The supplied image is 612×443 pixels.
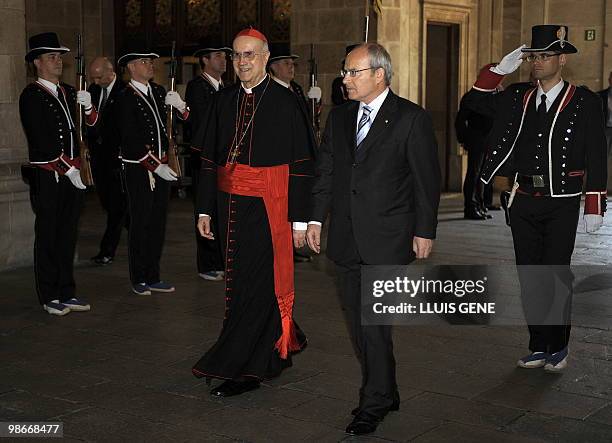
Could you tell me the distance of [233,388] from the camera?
18.5 ft

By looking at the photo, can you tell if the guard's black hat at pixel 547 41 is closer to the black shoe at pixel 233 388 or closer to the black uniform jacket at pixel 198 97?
the black shoe at pixel 233 388

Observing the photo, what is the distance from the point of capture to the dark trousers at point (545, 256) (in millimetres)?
6102

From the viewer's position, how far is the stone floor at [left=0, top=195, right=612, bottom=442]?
5070mm

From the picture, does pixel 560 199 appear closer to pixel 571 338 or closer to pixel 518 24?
pixel 571 338

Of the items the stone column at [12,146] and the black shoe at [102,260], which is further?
the black shoe at [102,260]

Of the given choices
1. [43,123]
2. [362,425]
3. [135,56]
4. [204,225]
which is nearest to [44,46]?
[43,123]

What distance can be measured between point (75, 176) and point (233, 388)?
290cm

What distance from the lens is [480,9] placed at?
1673 centimetres

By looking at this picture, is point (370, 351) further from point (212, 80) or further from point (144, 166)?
point (212, 80)

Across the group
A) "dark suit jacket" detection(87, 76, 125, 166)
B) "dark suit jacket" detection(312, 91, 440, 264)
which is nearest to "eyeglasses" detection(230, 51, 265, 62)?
"dark suit jacket" detection(312, 91, 440, 264)

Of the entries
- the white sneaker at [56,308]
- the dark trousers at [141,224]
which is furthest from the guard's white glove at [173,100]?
the white sneaker at [56,308]

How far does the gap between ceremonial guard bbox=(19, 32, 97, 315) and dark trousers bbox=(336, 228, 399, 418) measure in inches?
134

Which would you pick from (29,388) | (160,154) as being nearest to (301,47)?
(160,154)

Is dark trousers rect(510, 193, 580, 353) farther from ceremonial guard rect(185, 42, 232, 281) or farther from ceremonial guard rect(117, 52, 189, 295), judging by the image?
ceremonial guard rect(185, 42, 232, 281)
